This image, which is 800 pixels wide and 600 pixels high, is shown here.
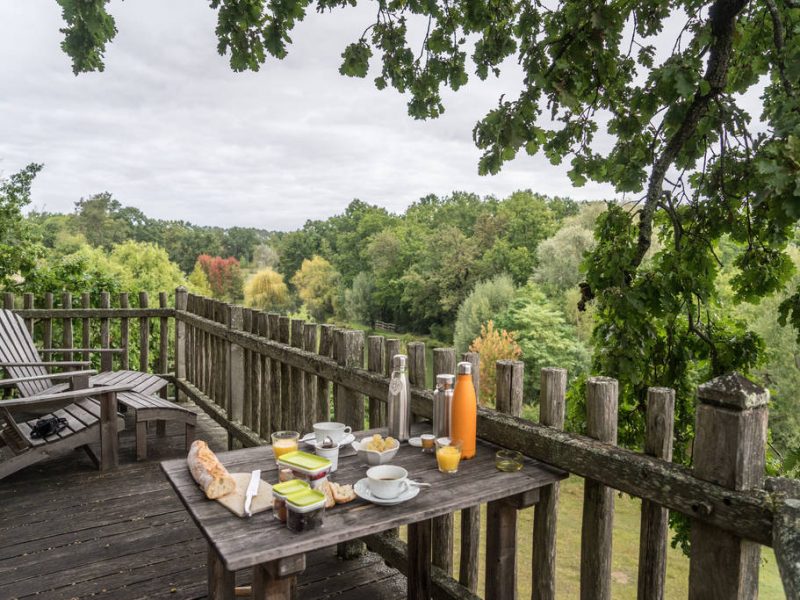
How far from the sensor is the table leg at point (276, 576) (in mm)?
1313

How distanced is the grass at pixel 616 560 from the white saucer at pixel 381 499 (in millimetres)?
8285

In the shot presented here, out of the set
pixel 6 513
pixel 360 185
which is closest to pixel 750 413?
pixel 6 513

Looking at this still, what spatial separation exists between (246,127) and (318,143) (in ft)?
35.8

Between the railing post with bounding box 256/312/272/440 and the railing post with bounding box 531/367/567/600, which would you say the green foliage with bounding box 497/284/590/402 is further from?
the railing post with bounding box 531/367/567/600

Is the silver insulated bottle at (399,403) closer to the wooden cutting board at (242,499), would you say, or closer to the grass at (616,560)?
the wooden cutting board at (242,499)

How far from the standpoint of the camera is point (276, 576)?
132 cm

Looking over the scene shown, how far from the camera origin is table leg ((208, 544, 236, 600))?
1.77m

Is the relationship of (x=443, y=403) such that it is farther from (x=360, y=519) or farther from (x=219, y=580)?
(x=219, y=580)

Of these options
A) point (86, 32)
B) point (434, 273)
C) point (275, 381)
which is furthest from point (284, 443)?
point (434, 273)

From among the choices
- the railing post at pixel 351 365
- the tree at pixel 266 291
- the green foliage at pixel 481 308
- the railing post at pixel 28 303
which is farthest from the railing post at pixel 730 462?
the tree at pixel 266 291

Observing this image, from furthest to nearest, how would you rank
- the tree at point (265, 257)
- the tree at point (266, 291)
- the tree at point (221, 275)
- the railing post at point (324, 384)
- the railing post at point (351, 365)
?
the tree at point (265, 257), the tree at point (266, 291), the tree at point (221, 275), the railing post at point (324, 384), the railing post at point (351, 365)

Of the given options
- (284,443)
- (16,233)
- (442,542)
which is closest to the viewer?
(284,443)

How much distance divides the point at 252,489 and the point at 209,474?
0.53 ft

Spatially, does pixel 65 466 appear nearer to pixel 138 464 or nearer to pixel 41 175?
pixel 138 464
